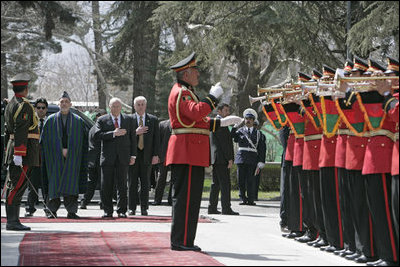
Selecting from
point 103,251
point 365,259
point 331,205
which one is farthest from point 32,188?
point 365,259

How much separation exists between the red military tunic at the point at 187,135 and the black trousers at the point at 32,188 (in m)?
4.96

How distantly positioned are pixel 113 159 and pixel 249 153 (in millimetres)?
5936

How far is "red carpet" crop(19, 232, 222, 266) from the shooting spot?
29.1ft

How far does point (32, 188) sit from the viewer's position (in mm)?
15203

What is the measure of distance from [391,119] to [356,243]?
1539 millimetres

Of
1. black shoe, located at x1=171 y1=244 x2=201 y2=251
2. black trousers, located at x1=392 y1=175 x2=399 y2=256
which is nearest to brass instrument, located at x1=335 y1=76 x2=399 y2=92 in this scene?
black trousers, located at x1=392 y1=175 x2=399 y2=256

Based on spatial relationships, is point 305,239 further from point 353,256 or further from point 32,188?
point 32,188

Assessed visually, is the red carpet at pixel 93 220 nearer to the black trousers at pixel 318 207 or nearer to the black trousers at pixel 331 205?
the black trousers at pixel 318 207

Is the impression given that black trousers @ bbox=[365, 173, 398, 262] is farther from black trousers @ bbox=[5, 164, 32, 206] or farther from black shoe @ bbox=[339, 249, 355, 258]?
black trousers @ bbox=[5, 164, 32, 206]

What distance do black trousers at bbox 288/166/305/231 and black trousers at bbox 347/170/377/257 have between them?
1998 millimetres

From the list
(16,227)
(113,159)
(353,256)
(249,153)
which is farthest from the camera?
(249,153)

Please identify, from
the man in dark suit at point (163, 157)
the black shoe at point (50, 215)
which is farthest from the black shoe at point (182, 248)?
the man in dark suit at point (163, 157)

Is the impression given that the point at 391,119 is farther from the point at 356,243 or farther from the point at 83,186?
the point at 83,186

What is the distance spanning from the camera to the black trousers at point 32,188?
15292 millimetres
